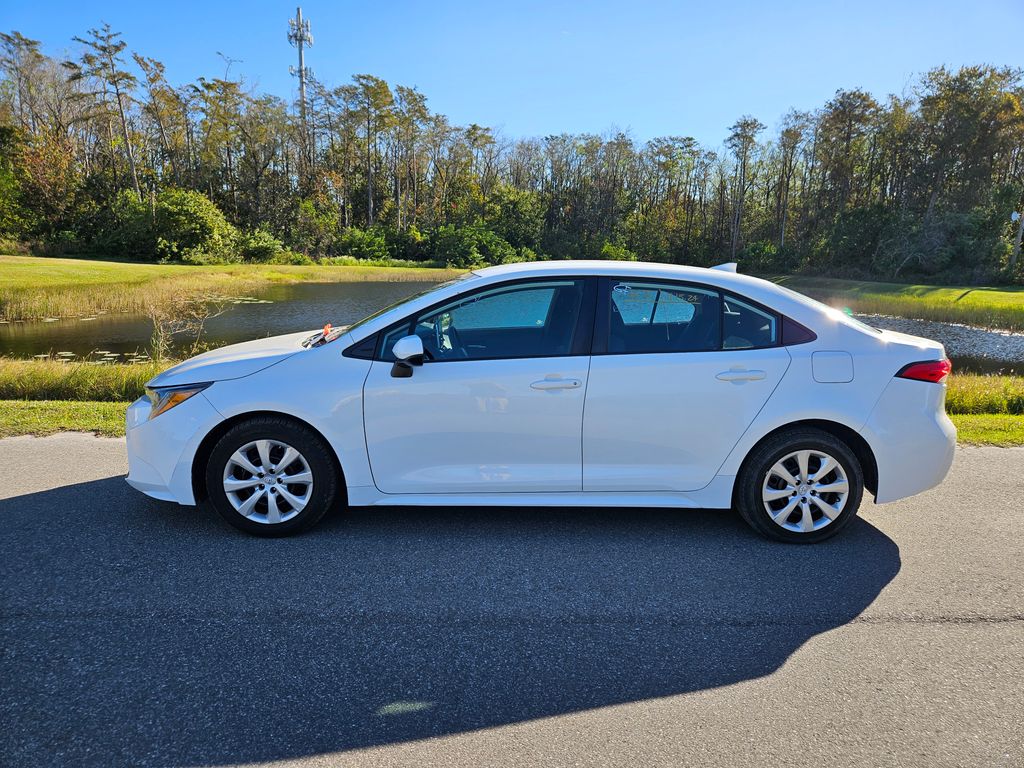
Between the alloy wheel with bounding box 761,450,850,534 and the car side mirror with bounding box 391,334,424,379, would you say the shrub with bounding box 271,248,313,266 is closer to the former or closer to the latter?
the car side mirror with bounding box 391,334,424,379

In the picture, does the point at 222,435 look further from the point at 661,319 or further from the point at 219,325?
the point at 219,325

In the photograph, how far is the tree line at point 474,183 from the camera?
4669cm

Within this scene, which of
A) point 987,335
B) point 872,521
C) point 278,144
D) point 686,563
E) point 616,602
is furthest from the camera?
point 278,144

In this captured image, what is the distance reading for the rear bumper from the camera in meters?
4.13

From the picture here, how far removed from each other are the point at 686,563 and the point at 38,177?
57300 mm

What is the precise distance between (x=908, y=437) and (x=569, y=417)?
2.10 meters

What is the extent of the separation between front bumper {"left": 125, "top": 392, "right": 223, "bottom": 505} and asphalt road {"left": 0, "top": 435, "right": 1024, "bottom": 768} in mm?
321

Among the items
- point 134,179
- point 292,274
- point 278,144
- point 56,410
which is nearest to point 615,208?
point 278,144

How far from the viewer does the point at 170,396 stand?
4.23 metres

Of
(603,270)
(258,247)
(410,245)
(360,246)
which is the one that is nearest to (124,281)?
(258,247)

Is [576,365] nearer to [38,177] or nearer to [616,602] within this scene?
[616,602]

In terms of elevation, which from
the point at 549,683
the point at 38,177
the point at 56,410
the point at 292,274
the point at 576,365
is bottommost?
the point at 549,683

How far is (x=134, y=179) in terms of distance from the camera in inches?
2030

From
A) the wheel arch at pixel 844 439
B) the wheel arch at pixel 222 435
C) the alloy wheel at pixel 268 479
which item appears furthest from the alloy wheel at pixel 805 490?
the alloy wheel at pixel 268 479
